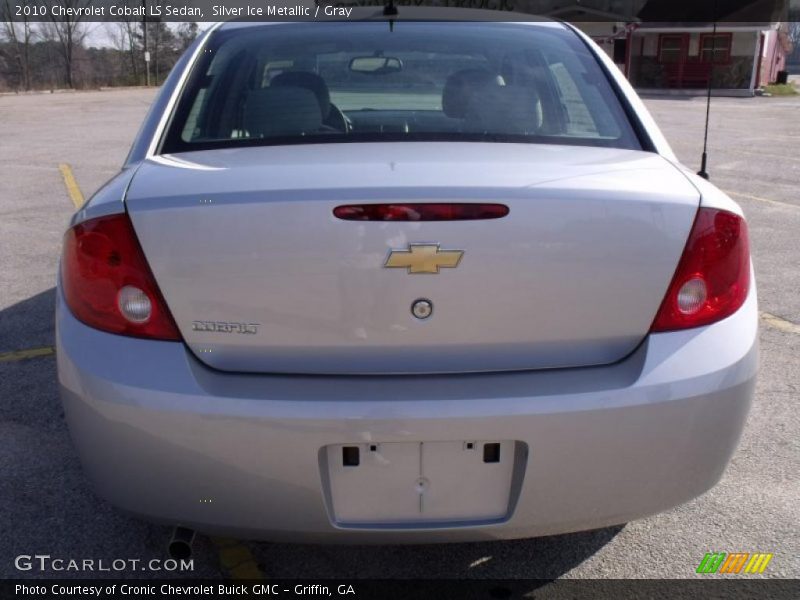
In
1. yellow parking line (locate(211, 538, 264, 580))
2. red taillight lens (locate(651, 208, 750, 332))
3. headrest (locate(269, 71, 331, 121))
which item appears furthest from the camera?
headrest (locate(269, 71, 331, 121))

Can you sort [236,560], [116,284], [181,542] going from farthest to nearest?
[236,560] → [181,542] → [116,284]

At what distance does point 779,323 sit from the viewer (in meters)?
4.63

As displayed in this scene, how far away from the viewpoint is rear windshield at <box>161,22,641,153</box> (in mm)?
2561

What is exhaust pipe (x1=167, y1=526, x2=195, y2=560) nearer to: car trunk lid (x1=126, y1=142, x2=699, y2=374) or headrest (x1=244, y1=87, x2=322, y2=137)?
car trunk lid (x1=126, y1=142, x2=699, y2=374)

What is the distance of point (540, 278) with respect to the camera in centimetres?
193

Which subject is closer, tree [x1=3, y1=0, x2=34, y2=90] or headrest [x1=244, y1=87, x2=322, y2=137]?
headrest [x1=244, y1=87, x2=322, y2=137]

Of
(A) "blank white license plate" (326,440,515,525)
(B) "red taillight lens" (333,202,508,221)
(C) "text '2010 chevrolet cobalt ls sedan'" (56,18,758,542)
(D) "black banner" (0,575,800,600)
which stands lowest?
(D) "black banner" (0,575,800,600)

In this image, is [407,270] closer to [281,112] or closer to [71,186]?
[281,112]

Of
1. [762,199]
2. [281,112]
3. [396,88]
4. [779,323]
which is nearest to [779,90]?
[762,199]

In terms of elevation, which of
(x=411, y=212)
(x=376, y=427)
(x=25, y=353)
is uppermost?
(x=411, y=212)

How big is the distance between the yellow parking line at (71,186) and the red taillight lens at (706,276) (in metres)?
6.65

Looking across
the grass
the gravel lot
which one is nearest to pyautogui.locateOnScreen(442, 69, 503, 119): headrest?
the gravel lot

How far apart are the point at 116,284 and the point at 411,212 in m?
0.74

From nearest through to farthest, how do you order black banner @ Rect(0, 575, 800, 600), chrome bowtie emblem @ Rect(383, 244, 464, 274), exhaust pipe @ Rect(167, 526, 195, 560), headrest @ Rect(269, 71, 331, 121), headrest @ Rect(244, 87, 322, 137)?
chrome bowtie emblem @ Rect(383, 244, 464, 274), exhaust pipe @ Rect(167, 526, 195, 560), black banner @ Rect(0, 575, 800, 600), headrest @ Rect(244, 87, 322, 137), headrest @ Rect(269, 71, 331, 121)
